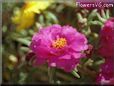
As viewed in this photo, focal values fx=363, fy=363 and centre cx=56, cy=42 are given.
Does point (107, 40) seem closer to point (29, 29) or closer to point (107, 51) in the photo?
point (107, 51)

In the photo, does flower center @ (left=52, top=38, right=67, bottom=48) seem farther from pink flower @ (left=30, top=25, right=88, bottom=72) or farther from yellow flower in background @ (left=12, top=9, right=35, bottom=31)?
yellow flower in background @ (left=12, top=9, right=35, bottom=31)

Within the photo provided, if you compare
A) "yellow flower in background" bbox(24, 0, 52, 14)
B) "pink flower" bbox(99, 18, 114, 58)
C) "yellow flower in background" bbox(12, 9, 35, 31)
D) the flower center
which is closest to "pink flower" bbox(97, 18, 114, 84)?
"pink flower" bbox(99, 18, 114, 58)

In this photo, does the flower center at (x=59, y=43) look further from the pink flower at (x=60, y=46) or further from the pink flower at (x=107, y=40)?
the pink flower at (x=107, y=40)

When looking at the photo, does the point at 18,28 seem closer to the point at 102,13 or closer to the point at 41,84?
the point at 41,84

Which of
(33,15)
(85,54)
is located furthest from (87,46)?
(33,15)

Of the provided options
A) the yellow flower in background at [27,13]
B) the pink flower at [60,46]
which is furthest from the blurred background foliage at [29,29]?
the pink flower at [60,46]

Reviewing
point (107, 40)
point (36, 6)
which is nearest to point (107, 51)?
point (107, 40)
